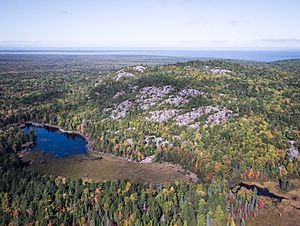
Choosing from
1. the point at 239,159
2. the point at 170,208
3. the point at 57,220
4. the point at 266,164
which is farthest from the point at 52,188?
the point at 266,164

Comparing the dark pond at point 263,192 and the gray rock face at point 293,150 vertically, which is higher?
the gray rock face at point 293,150

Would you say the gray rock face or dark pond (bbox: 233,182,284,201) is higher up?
the gray rock face

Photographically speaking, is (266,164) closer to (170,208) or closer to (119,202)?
(170,208)

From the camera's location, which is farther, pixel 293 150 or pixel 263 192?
pixel 293 150

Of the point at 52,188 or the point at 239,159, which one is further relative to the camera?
the point at 239,159

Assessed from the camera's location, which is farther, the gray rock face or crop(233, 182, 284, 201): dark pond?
the gray rock face

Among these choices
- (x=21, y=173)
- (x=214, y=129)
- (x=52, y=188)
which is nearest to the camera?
(x=52, y=188)

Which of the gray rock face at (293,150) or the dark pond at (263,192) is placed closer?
the dark pond at (263,192)

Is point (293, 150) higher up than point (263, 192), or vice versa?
point (293, 150)

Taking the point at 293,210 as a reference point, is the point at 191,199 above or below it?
above

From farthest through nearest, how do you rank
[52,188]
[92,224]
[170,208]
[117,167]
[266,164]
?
[117,167], [266,164], [52,188], [170,208], [92,224]
